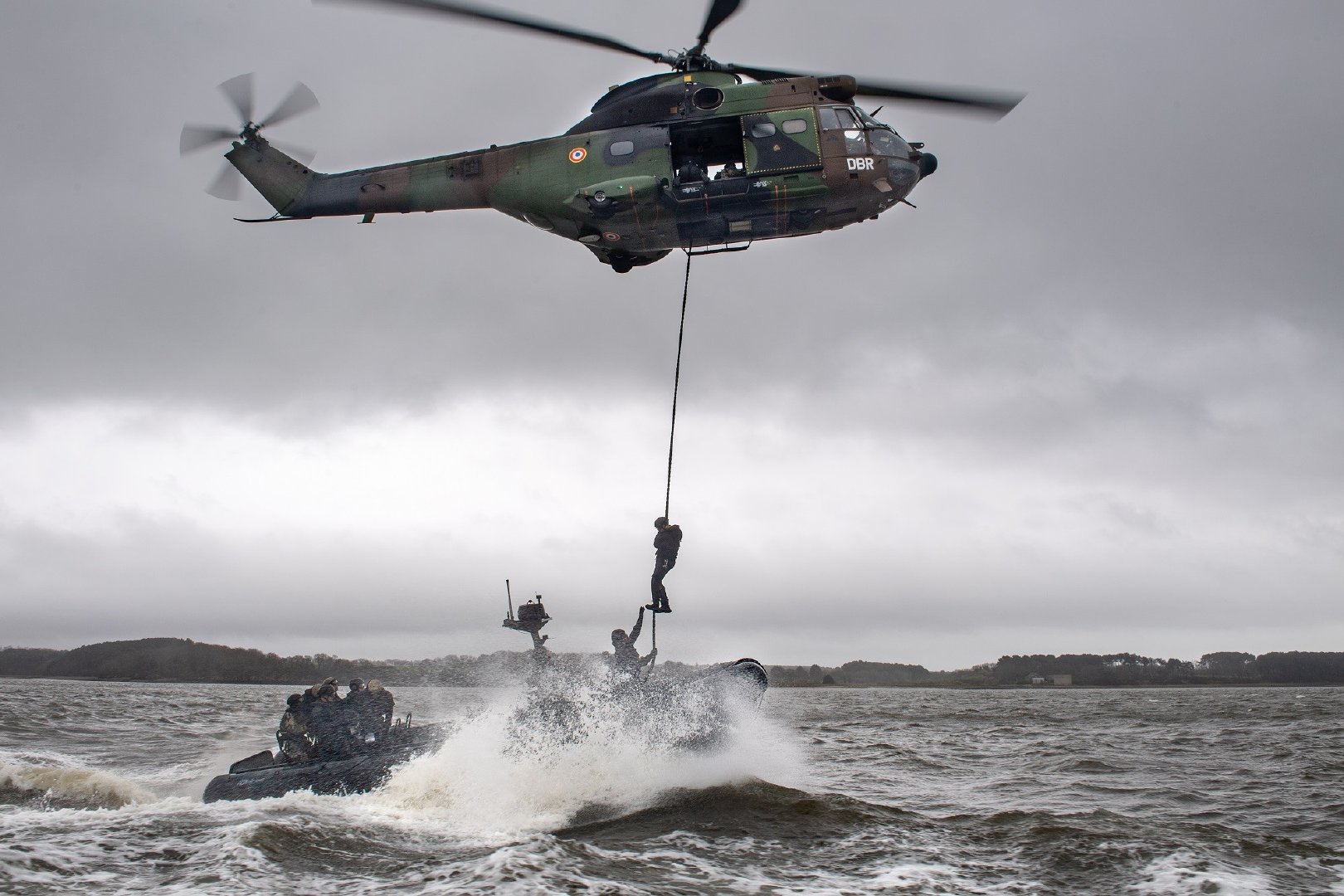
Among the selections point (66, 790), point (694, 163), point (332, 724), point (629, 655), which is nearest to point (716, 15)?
point (694, 163)

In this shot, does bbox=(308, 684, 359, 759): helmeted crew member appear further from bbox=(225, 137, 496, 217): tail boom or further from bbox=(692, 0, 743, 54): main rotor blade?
bbox=(692, 0, 743, 54): main rotor blade

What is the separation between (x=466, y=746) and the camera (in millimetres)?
14508

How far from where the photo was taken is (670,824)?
12539 mm

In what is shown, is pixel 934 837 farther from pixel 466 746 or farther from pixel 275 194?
pixel 275 194

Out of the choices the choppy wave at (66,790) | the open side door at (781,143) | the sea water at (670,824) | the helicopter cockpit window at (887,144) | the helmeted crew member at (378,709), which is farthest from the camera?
the helmeted crew member at (378,709)

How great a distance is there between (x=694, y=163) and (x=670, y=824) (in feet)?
29.3

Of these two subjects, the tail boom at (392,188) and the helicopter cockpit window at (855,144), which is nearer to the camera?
the helicopter cockpit window at (855,144)

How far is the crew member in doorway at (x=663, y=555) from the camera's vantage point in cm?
1405

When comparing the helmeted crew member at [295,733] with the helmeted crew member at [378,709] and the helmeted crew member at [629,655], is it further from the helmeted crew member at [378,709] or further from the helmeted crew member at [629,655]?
the helmeted crew member at [629,655]

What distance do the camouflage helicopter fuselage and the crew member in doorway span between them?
414 cm

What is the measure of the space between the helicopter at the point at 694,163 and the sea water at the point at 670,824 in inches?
281

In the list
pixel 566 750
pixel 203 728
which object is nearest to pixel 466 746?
pixel 566 750

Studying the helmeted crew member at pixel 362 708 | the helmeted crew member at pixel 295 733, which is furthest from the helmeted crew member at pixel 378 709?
the helmeted crew member at pixel 295 733

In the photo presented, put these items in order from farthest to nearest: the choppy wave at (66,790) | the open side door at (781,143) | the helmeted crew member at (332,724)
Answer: the helmeted crew member at (332,724)
the choppy wave at (66,790)
the open side door at (781,143)
